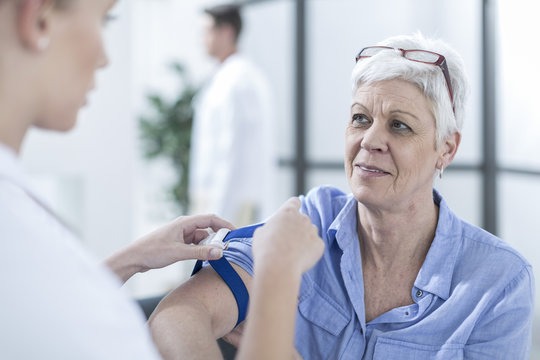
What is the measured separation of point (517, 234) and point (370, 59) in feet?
7.07

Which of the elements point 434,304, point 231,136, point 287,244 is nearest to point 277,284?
point 287,244

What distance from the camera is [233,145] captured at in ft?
10.7

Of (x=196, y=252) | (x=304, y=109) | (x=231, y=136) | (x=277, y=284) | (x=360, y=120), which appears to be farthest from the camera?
(x=304, y=109)

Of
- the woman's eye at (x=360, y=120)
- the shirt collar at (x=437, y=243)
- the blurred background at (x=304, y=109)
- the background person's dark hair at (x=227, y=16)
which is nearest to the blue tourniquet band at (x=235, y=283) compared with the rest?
the shirt collar at (x=437, y=243)

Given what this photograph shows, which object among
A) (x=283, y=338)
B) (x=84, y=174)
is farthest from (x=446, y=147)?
(x=84, y=174)

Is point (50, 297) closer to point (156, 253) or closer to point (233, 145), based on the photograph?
point (156, 253)

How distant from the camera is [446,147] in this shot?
147 centimetres

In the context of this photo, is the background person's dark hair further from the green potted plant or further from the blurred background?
the green potted plant

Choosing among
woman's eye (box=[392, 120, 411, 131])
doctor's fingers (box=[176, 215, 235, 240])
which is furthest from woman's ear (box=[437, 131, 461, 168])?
doctor's fingers (box=[176, 215, 235, 240])

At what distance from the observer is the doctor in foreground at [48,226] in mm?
549

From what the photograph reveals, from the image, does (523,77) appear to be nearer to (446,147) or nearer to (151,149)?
(446,147)

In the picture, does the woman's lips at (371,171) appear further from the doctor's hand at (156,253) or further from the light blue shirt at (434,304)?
the doctor's hand at (156,253)

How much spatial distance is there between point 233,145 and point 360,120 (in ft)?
6.06

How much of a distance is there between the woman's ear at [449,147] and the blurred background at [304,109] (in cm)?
161
